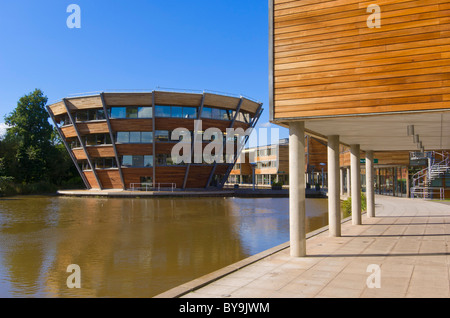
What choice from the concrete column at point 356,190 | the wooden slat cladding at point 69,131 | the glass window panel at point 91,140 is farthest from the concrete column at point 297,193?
the wooden slat cladding at point 69,131

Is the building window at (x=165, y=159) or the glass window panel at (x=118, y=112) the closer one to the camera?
the glass window panel at (x=118, y=112)

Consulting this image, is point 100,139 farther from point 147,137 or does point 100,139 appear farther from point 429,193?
point 429,193

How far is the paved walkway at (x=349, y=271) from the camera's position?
19.3 ft

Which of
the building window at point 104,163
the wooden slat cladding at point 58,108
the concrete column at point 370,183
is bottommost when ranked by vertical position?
the concrete column at point 370,183

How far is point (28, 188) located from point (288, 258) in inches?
1930

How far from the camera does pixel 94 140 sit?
44594 mm

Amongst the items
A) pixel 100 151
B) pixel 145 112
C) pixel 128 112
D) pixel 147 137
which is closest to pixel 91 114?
pixel 100 151

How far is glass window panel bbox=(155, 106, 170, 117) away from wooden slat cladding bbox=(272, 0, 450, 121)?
3363cm

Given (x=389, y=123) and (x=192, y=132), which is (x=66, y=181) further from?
(x=389, y=123)

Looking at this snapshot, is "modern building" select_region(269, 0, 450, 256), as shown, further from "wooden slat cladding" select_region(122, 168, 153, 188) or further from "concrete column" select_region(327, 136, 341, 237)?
"wooden slat cladding" select_region(122, 168, 153, 188)

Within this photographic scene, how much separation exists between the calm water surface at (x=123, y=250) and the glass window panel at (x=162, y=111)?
2293 cm

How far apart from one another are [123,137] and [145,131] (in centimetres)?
275

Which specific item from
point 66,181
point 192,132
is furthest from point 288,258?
point 66,181

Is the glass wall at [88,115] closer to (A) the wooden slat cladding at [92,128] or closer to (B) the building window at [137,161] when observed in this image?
(A) the wooden slat cladding at [92,128]
